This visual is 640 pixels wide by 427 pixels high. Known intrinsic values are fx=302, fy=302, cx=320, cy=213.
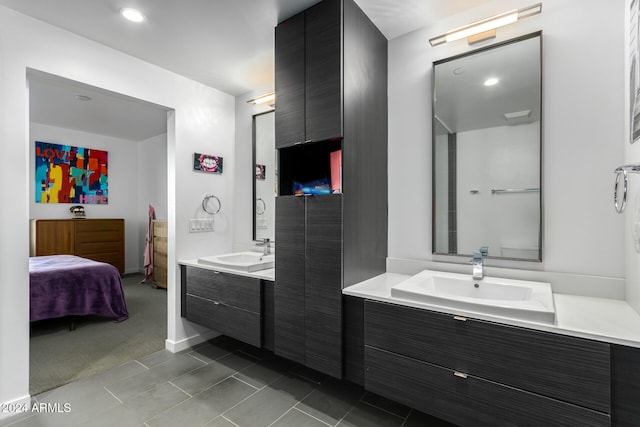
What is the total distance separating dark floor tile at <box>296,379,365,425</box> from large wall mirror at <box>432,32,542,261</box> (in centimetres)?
113

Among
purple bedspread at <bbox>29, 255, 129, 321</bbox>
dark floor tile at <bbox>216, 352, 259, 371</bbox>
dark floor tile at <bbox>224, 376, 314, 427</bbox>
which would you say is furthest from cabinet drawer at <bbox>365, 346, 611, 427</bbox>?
purple bedspread at <bbox>29, 255, 129, 321</bbox>

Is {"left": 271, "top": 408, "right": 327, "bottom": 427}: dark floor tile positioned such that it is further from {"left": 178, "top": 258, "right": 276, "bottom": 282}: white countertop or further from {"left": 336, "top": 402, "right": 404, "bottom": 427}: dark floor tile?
{"left": 178, "top": 258, "right": 276, "bottom": 282}: white countertop

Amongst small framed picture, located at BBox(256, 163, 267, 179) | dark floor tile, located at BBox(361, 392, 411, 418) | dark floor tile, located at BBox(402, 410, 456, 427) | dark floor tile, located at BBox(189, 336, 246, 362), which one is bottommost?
dark floor tile, located at BBox(189, 336, 246, 362)

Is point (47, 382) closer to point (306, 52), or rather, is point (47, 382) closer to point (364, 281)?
point (364, 281)

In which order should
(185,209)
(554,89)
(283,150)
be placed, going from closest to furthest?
(554,89), (283,150), (185,209)

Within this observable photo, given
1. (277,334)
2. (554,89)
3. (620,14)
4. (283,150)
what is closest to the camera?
(620,14)

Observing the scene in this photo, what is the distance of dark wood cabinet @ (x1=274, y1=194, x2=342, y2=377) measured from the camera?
178 cm

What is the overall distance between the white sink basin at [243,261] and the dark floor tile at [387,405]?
1.17m

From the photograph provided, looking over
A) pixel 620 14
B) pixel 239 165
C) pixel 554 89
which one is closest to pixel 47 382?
pixel 239 165

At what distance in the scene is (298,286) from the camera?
6.40ft

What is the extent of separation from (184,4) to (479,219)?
228cm

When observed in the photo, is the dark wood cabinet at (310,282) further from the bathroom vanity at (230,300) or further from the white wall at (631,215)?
the white wall at (631,215)

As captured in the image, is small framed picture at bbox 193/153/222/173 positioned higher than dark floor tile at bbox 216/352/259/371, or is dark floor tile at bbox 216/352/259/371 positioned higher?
small framed picture at bbox 193/153/222/173

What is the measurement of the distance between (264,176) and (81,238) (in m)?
4.04
